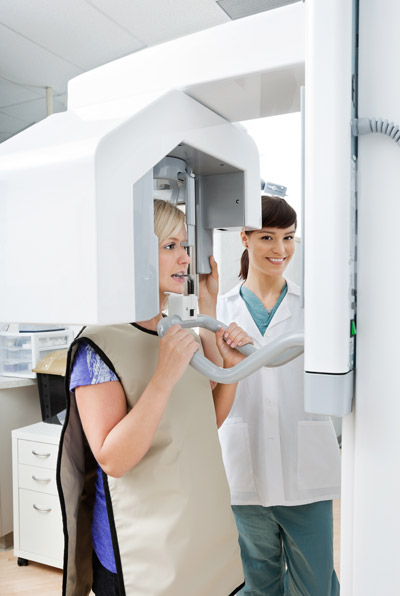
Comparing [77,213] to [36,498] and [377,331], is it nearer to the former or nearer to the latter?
[377,331]

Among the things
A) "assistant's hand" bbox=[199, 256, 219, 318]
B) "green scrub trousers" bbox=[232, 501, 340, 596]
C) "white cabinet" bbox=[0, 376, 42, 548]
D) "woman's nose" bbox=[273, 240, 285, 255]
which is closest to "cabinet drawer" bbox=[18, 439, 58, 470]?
"white cabinet" bbox=[0, 376, 42, 548]

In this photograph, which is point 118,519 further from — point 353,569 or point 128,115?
point 128,115

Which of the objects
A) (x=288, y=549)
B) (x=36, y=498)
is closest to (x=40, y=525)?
(x=36, y=498)

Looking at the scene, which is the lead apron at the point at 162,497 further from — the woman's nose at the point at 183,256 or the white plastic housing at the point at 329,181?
the white plastic housing at the point at 329,181

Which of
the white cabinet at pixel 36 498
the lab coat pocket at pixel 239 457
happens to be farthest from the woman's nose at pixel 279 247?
the white cabinet at pixel 36 498

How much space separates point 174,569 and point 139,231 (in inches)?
20.3

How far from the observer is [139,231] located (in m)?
0.56

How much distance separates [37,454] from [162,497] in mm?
1488

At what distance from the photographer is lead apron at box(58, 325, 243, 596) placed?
0.77m

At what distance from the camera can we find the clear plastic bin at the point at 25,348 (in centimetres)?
244

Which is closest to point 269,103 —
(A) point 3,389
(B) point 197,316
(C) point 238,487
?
(B) point 197,316

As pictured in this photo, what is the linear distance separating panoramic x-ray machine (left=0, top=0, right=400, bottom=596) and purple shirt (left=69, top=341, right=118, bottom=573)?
225 mm

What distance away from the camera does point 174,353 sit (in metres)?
0.70

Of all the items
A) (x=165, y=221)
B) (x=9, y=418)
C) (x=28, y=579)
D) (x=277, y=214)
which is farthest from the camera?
(x=9, y=418)
